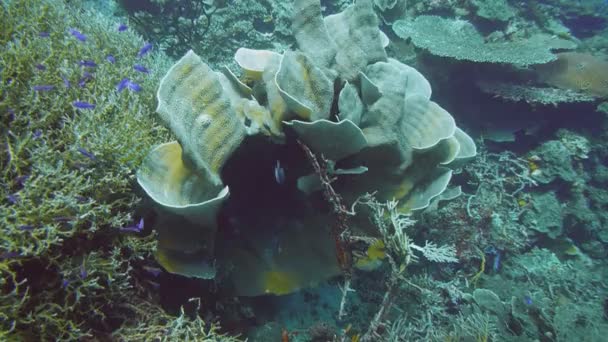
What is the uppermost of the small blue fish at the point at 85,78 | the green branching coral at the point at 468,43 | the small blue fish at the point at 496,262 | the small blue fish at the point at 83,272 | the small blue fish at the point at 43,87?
the small blue fish at the point at 43,87

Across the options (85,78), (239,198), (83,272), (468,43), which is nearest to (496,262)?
(468,43)

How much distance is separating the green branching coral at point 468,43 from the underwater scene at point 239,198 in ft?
7.82

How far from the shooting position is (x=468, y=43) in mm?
6328

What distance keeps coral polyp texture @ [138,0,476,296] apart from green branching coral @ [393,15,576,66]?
2.94 meters

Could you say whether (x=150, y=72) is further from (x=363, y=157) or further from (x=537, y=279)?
(x=537, y=279)

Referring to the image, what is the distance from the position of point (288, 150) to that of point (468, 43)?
16.4 ft

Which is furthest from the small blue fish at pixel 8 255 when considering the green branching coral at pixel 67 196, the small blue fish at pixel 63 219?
the small blue fish at pixel 63 219

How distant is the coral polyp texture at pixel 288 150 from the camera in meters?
2.46

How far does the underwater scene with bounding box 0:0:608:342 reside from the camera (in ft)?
7.13

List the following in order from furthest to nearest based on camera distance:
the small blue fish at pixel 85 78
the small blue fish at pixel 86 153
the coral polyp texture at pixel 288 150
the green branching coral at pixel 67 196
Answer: the small blue fish at pixel 85 78
the coral polyp texture at pixel 288 150
the small blue fish at pixel 86 153
the green branching coral at pixel 67 196

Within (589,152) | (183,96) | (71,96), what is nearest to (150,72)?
(71,96)

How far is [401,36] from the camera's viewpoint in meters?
6.26

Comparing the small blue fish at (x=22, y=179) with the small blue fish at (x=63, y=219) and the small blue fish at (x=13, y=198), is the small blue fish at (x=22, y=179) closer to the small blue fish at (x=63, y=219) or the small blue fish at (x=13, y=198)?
the small blue fish at (x=13, y=198)

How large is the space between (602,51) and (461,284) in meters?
7.29
